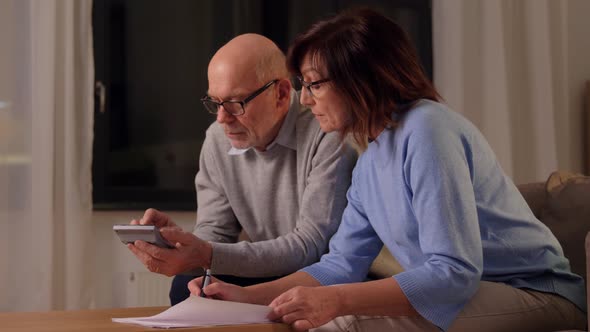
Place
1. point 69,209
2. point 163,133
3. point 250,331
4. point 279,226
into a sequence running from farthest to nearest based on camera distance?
point 163,133 → point 69,209 → point 279,226 → point 250,331

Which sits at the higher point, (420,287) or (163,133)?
(163,133)

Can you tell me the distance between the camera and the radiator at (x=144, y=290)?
3.38 m

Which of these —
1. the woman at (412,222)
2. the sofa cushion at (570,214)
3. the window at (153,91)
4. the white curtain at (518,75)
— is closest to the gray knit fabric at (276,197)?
the woman at (412,222)

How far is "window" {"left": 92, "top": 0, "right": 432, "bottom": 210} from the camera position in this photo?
3.48 meters

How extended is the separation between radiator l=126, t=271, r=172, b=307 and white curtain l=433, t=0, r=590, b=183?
158cm

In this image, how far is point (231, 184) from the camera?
87.8 inches

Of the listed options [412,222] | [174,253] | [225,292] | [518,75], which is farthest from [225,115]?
[518,75]

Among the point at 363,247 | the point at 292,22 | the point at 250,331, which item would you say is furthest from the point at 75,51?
the point at 250,331

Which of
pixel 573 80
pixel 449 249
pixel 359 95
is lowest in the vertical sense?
pixel 449 249

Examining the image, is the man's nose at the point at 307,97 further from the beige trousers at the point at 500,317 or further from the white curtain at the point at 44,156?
the white curtain at the point at 44,156

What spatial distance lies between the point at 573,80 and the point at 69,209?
2586 millimetres

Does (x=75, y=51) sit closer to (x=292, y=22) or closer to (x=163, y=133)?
(x=163, y=133)

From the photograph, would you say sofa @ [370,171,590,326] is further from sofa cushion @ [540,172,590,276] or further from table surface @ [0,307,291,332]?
table surface @ [0,307,291,332]

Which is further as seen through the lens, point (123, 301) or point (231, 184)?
point (123, 301)
